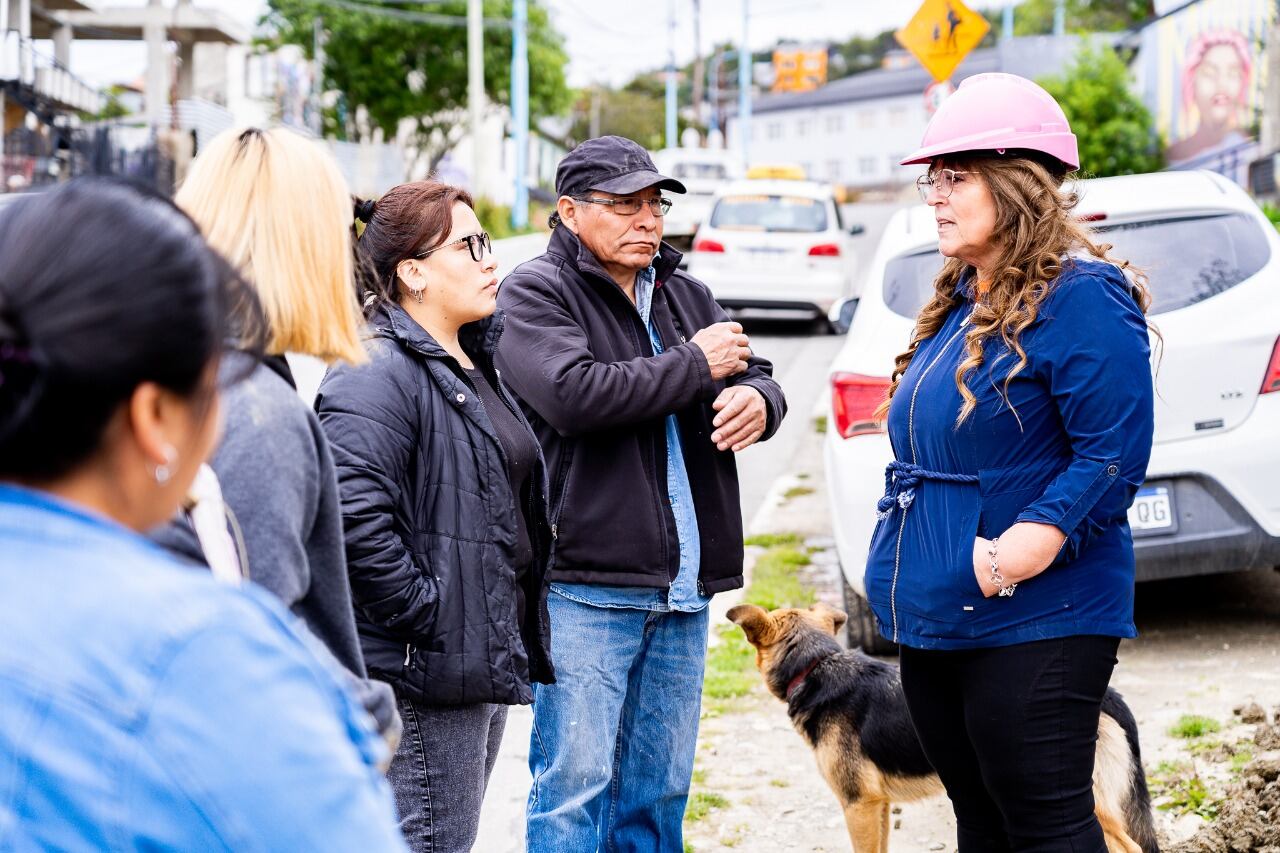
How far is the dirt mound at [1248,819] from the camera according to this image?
3820mm

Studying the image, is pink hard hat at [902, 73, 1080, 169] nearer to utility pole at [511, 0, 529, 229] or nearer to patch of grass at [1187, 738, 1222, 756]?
patch of grass at [1187, 738, 1222, 756]

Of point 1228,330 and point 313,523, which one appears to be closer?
point 313,523

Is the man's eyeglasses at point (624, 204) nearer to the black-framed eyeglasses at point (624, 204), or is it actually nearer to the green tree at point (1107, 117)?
the black-framed eyeglasses at point (624, 204)

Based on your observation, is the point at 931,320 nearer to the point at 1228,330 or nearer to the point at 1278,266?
the point at 1228,330

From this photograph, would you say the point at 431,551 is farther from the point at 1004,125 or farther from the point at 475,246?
the point at 1004,125

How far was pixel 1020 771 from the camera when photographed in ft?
8.93

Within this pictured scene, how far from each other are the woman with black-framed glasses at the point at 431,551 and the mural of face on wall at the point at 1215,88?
24.1m

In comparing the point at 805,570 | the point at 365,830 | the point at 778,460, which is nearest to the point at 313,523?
the point at 365,830

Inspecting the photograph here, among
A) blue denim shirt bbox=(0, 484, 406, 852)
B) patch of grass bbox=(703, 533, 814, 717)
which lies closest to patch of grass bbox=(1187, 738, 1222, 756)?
patch of grass bbox=(703, 533, 814, 717)

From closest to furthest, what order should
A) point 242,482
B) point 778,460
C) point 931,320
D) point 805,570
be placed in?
point 242,482
point 931,320
point 805,570
point 778,460

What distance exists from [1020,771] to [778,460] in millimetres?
8009

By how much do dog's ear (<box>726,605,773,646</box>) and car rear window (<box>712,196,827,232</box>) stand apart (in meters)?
13.1

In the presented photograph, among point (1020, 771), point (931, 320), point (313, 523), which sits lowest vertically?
point (1020, 771)

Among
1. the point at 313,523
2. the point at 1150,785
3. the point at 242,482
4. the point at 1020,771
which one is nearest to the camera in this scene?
the point at 242,482
